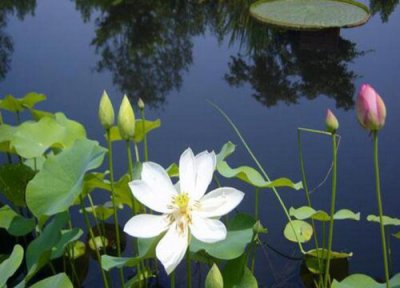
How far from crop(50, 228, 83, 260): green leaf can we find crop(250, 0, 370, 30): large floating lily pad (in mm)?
1653

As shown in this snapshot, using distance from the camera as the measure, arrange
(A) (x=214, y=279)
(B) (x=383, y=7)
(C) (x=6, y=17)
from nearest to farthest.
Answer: (A) (x=214, y=279), (B) (x=383, y=7), (C) (x=6, y=17)

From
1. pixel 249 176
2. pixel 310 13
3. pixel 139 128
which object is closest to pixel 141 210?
pixel 139 128

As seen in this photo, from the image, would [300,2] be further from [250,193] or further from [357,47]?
[250,193]

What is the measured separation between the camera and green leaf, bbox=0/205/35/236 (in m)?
1.29

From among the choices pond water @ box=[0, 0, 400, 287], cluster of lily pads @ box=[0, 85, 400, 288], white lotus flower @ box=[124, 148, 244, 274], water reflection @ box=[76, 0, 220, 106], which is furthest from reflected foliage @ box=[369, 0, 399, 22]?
white lotus flower @ box=[124, 148, 244, 274]

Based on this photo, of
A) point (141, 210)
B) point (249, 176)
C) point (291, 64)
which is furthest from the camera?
point (291, 64)

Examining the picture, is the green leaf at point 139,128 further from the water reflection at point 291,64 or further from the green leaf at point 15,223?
the water reflection at point 291,64

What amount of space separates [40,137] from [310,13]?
174cm

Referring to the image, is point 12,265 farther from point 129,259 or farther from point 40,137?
point 40,137

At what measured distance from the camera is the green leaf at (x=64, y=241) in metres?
1.12

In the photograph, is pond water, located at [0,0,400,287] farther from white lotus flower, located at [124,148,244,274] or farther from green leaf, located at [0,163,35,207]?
white lotus flower, located at [124,148,244,274]

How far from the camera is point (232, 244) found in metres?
0.98

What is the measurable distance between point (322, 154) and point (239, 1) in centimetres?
151

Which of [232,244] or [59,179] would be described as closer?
[232,244]
